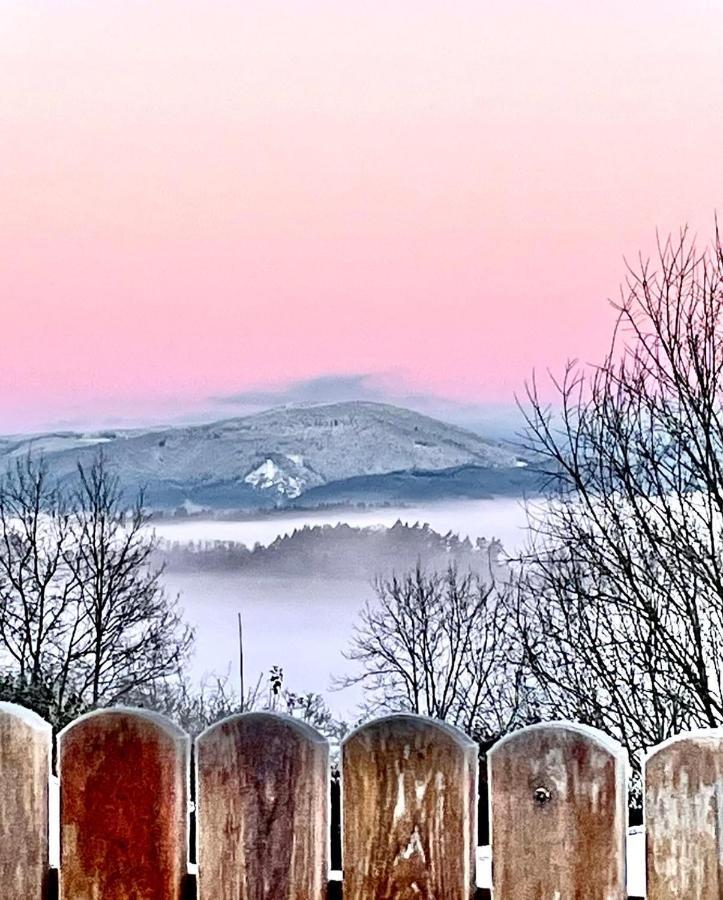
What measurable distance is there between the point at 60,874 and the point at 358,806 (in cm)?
23

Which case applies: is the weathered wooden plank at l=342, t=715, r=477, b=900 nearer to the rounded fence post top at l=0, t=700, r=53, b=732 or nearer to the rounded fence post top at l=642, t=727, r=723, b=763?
the rounded fence post top at l=642, t=727, r=723, b=763

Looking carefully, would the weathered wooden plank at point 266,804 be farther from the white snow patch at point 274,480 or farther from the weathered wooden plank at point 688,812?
the white snow patch at point 274,480

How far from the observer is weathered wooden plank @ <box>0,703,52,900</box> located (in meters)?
0.81

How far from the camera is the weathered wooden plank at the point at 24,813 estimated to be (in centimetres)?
81

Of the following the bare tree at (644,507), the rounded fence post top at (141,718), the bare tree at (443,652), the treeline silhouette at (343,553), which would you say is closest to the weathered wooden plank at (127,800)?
the rounded fence post top at (141,718)


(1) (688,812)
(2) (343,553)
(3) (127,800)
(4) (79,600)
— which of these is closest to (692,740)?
(1) (688,812)

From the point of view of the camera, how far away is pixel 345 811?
2.52ft

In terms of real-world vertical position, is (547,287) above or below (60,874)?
above

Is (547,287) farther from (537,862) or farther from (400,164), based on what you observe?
(537,862)

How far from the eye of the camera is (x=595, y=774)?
0.73 m

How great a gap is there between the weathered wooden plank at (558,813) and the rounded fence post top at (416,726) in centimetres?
2

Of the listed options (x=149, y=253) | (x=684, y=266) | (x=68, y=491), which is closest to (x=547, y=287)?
(x=684, y=266)

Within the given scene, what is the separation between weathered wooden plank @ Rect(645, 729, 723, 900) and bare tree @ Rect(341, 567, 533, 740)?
562 centimetres

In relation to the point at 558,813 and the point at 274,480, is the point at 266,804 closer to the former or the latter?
the point at 558,813
